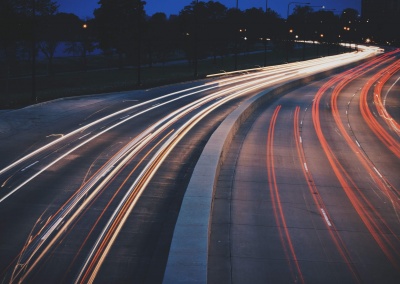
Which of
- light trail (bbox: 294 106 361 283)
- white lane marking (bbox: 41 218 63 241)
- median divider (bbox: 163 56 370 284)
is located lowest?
light trail (bbox: 294 106 361 283)

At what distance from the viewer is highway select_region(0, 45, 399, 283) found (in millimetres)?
10273

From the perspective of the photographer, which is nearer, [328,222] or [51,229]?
[51,229]

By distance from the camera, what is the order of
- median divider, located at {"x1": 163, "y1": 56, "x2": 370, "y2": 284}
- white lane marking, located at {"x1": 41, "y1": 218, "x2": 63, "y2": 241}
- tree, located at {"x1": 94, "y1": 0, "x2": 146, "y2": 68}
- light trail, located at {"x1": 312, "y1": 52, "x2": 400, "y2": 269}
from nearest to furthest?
median divider, located at {"x1": 163, "y1": 56, "x2": 370, "y2": 284}, white lane marking, located at {"x1": 41, "y1": 218, "x2": 63, "y2": 241}, light trail, located at {"x1": 312, "y1": 52, "x2": 400, "y2": 269}, tree, located at {"x1": 94, "y1": 0, "x2": 146, "y2": 68}

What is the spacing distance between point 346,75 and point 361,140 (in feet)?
153

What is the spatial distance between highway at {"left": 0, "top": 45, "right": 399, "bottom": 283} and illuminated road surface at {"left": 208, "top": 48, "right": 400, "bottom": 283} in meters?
0.21

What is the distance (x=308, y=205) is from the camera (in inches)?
602

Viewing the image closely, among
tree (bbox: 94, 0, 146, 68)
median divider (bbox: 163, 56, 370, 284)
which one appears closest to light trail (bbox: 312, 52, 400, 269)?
median divider (bbox: 163, 56, 370, 284)

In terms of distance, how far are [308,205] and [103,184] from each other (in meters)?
6.75

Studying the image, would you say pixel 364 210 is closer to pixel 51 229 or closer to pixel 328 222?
pixel 328 222

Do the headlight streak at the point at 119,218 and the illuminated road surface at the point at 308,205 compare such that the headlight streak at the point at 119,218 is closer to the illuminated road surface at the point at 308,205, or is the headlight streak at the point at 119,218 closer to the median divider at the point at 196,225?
the median divider at the point at 196,225

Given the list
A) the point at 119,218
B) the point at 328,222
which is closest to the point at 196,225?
the point at 119,218

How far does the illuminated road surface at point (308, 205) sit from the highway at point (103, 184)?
21cm

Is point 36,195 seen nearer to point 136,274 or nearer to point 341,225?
point 136,274

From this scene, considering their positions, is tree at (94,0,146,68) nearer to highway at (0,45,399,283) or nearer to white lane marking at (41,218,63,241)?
highway at (0,45,399,283)
